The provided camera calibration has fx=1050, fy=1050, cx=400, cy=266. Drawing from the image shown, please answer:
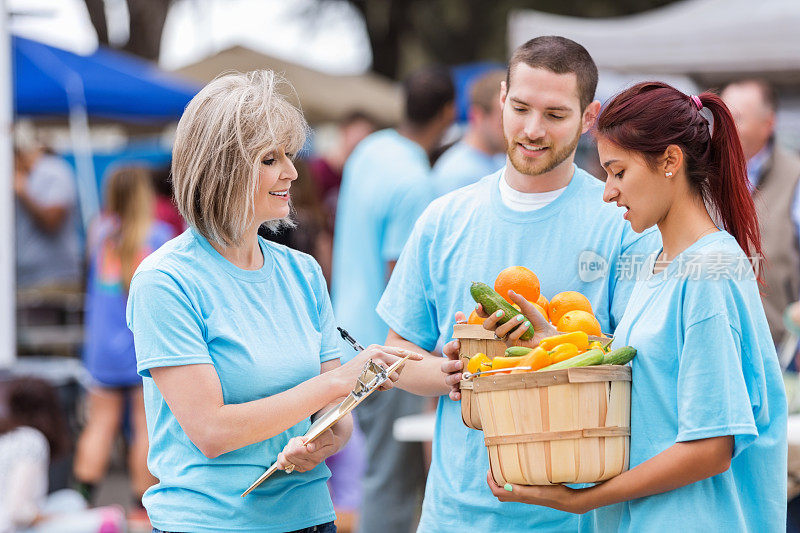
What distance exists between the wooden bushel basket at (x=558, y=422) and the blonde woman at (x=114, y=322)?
4764 mm

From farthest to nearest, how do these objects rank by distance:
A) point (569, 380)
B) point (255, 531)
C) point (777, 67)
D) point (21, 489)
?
point (777, 67) < point (21, 489) < point (255, 531) < point (569, 380)

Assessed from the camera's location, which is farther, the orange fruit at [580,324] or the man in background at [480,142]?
the man in background at [480,142]

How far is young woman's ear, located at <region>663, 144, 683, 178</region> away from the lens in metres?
2.24

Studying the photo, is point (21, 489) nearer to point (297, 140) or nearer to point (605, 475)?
point (297, 140)

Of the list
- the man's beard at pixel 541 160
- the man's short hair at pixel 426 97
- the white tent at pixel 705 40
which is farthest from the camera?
the white tent at pixel 705 40

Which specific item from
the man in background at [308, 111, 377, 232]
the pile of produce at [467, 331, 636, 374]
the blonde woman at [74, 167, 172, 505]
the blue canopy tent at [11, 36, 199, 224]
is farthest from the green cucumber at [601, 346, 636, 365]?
the blue canopy tent at [11, 36, 199, 224]

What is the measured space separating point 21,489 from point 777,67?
6317mm

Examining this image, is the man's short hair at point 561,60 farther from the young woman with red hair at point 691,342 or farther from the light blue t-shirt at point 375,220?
the light blue t-shirt at point 375,220

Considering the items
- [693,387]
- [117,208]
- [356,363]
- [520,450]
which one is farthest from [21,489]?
[693,387]

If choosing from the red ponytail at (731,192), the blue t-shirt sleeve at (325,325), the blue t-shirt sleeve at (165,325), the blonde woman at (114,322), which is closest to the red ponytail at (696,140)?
the red ponytail at (731,192)

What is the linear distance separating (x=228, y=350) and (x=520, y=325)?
675 millimetres

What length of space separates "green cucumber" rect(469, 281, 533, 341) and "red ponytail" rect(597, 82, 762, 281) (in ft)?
1.42

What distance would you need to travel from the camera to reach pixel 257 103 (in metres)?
2.49

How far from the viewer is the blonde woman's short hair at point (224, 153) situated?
7.98ft
